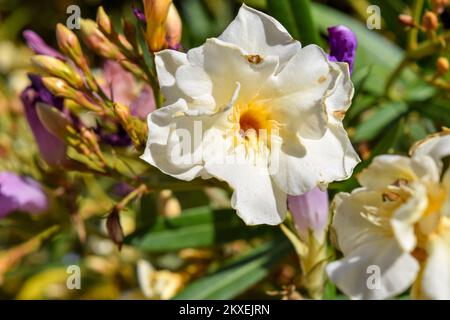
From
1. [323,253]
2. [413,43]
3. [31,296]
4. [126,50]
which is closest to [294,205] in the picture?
[323,253]

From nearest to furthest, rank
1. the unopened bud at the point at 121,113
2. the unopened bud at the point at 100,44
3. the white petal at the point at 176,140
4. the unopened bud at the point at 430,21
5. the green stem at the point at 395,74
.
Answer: the white petal at the point at 176,140
the unopened bud at the point at 121,113
the unopened bud at the point at 100,44
the unopened bud at the point at 430,21
the green stem at the point at 395,74

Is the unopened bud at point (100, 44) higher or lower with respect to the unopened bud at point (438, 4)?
lower

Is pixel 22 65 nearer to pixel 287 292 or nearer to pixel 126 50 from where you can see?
pixel 126 50

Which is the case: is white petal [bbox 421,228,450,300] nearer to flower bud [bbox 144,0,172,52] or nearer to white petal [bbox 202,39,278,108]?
white petal [bbox 202,39,278,108]

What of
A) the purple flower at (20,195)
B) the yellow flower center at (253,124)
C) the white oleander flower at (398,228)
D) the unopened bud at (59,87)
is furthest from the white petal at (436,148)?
the purple flower at (20,195)

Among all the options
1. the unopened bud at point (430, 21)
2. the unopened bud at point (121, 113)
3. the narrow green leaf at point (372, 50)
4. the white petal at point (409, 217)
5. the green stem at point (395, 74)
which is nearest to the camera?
the white petal at point (409, 217)

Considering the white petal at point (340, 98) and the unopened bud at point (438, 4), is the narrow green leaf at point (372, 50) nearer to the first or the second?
the unopened bud at point (438, 4)
